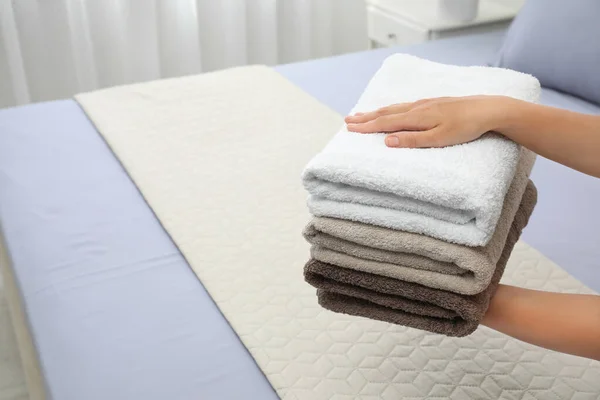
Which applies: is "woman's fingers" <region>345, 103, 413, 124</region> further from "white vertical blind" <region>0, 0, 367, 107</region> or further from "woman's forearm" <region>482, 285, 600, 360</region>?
"white vertical blind" <region>0, 0, 367, 107</region>

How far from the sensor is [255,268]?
1257 mm

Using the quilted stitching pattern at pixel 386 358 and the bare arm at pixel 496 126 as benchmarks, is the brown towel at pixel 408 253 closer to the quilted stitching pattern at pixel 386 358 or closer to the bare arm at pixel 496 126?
the bare arm at pixel 496 126

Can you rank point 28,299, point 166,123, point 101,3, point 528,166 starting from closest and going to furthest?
point 528,166 → point 28,299 → point 166,123 → point 101,3

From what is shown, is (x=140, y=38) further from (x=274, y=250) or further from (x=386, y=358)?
(x=386, y=358)

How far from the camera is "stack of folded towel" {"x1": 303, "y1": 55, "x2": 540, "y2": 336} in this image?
2.68 ft

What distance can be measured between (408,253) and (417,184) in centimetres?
9

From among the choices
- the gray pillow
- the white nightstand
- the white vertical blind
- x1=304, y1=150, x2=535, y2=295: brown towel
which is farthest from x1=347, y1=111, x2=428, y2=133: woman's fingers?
the white vertical blind

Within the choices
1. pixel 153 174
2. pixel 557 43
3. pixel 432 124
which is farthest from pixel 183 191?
pixel 557 43

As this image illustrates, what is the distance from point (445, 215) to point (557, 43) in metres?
1.24

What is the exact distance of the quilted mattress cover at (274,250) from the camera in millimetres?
1024

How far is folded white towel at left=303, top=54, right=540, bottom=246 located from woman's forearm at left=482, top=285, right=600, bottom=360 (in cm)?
12

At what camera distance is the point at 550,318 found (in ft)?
2.81

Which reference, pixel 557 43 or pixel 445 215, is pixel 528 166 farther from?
pixel 557 43

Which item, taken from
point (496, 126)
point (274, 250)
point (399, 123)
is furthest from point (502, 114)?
point (274, 250)
